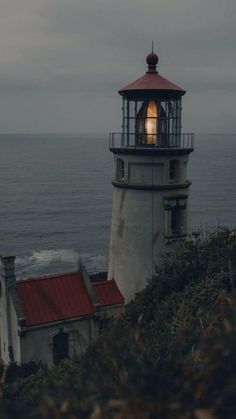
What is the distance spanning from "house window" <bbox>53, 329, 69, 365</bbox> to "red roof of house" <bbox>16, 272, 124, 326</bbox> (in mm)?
1145

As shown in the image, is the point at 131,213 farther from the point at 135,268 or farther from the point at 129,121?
the point at 129,121

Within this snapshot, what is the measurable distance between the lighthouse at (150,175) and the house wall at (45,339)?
3831mm

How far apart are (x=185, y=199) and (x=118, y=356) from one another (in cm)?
1728

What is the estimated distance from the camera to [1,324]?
1037 inches

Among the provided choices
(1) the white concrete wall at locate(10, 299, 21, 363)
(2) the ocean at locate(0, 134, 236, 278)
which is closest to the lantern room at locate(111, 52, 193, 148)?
(1) the white concrete wall at locate(10, 299, 21, 363)

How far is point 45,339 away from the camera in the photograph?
82.8ft

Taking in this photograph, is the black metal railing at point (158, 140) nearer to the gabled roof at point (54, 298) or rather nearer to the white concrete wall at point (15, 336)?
the gabled roof at point (54, 298)

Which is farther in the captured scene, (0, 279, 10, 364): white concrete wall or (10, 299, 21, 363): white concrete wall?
(0, 279, 10, 364): white concrete wall

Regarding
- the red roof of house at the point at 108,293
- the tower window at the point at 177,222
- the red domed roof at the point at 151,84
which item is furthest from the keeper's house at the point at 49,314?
the red domed roof at the point at 151,84

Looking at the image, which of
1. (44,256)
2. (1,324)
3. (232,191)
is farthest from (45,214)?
(1,324)

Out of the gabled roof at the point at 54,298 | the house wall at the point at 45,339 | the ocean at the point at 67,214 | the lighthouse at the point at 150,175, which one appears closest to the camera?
the house wall at the point at 45,339

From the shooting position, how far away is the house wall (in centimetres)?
2473

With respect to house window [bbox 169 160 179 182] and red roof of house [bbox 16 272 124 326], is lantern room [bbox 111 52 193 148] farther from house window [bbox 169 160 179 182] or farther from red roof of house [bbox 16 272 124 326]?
red roof of house [bbox 16 272 124 326]

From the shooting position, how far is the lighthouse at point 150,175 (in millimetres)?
26156
